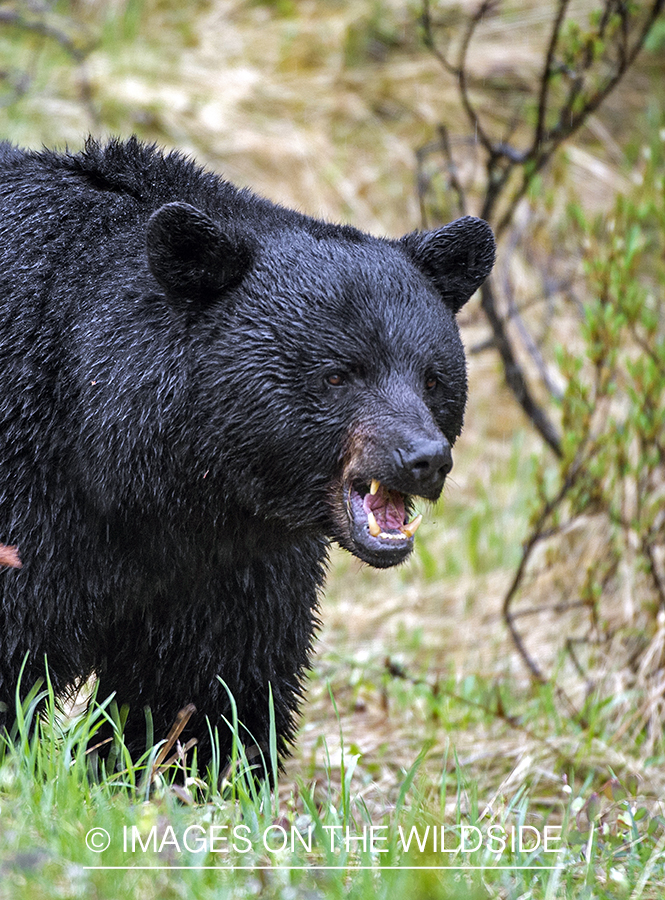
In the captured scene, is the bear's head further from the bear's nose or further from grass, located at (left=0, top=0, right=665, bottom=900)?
grass, located at (left=0, top=0, right=665, bottom=900)

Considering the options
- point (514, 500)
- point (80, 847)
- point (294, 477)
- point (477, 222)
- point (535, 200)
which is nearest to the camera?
point (80, 847)

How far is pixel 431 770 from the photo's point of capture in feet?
17.5

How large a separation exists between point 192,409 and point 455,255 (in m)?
1.02

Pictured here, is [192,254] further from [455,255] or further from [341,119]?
[341,119]

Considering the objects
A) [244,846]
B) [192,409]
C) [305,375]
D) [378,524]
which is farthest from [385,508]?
[244,846]

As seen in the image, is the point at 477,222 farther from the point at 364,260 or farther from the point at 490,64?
the point at 490,64

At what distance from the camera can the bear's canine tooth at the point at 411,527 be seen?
3357 mm

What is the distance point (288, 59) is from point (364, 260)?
7.67 meters

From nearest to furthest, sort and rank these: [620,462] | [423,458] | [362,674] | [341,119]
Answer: [423,458] → [362,674] → [620,462] → [341,119]

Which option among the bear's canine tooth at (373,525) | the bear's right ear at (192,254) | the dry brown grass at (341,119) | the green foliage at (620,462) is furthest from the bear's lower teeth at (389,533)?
the dry brown grass at (341,119)

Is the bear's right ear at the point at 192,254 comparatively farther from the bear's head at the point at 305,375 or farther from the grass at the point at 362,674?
the grass at the point at 362,674

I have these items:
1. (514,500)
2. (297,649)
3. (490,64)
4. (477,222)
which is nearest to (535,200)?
(514,500)

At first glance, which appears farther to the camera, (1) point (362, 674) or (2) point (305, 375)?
(1) point (362, 674)

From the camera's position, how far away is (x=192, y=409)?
3.41m
